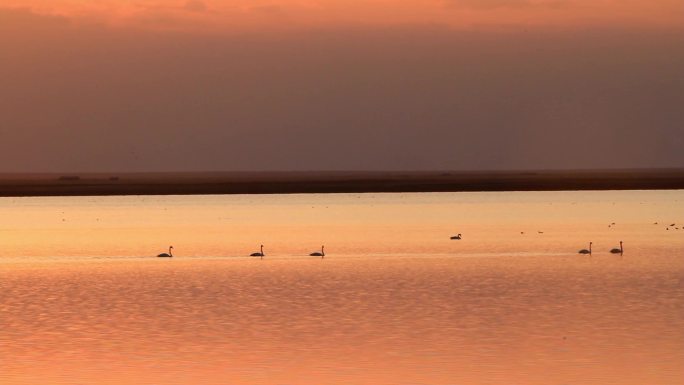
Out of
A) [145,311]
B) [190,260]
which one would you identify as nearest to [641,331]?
[145,311]

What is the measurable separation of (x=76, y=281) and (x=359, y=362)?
1701cm

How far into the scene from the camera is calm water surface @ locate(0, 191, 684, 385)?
1977 centimetres

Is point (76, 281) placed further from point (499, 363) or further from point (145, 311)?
point (499, 363)

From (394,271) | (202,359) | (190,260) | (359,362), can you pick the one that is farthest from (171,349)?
(190,260)

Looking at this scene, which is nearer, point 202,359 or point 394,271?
point 202,359

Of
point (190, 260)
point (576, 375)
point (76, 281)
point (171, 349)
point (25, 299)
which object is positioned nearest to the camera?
point (576, 375)

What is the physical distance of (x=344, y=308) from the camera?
91.4ft

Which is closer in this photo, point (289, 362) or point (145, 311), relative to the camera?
point (289, 362)

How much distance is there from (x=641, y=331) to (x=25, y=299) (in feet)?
49.0

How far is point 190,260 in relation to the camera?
43.3 metres

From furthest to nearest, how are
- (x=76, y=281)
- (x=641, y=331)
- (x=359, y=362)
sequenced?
(x=76, y=281) < (x=641, y=331) < (x=359, y=362)

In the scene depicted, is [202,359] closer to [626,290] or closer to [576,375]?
[576,375]

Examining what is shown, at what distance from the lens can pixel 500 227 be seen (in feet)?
211

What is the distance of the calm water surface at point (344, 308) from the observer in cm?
1977
